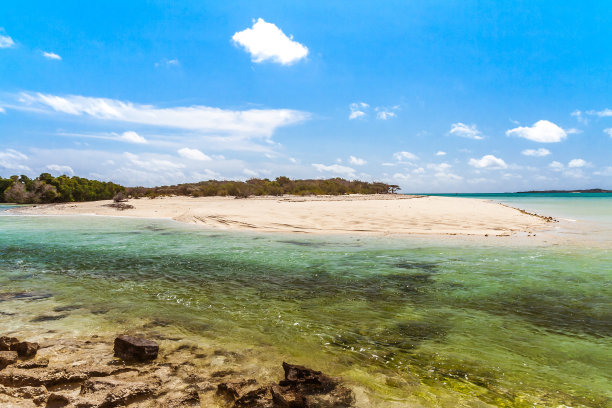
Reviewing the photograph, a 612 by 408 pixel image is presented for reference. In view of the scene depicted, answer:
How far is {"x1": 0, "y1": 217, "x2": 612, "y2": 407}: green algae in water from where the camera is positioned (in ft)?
11.3

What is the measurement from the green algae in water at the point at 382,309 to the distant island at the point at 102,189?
1459 inches

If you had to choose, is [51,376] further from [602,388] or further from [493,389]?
[602,388]

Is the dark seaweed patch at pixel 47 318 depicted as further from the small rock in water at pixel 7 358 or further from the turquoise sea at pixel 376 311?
the small rock in water at pixel 7 358

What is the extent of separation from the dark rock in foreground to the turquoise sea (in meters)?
0.21

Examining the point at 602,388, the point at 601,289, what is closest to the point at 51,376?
the point at 602,388

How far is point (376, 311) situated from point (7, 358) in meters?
4.50

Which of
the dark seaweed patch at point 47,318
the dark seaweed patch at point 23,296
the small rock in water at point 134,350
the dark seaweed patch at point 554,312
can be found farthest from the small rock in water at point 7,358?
the dark seaweed patch at point 554,312

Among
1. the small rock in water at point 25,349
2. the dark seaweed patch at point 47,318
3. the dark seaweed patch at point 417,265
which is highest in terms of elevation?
the small rock in water at point 25,349

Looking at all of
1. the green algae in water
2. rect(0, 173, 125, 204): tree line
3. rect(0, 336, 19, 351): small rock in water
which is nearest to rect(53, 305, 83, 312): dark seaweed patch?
the green algae in water

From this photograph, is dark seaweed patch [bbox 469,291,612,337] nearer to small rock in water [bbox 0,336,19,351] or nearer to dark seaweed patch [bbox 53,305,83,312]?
small rock in water [bbox 0,336,19,351]

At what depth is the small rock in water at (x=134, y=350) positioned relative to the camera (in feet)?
11.9

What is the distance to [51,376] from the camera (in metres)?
3.25

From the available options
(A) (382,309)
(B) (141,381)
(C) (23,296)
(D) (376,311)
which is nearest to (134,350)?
(B) (141,381)

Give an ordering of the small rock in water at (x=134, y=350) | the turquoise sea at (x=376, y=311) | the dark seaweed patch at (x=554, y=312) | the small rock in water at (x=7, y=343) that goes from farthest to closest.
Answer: the dark seaweed patch at (x=554, y=312) < the small rock in water at (x=7, y=343) < the small rock in water at (x=134, y=350) < the turquoise sea at (x=376, y=311)
